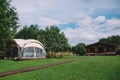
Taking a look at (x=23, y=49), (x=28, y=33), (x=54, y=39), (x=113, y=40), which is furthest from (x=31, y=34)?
(x=113, y=40)

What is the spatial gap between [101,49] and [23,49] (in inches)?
1732

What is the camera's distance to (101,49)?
80.0m

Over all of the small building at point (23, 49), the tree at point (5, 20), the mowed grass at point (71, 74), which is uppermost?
the tree at point (5, 20)

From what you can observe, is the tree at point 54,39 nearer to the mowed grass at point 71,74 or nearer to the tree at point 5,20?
the tree at point 5,20

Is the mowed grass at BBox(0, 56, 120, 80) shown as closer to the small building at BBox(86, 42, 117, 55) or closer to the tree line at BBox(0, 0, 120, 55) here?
the tree line at BBox(0, 0, 120, 55)

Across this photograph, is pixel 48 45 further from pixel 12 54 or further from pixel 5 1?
pixel 5 1

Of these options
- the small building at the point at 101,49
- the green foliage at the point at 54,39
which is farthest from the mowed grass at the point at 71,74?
the small building at the point at 101,49

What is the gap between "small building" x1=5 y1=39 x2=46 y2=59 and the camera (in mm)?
42000

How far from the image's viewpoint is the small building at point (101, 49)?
Answer: 77.6 metres

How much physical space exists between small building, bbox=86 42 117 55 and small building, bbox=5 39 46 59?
37259 millimetres

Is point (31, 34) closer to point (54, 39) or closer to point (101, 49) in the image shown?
point (54, 39)

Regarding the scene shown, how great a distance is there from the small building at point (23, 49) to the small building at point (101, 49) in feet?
122

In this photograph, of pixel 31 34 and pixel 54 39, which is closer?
pixel 54 39

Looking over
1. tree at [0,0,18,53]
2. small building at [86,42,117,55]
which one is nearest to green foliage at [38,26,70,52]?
small building at [86,42,117,55]
